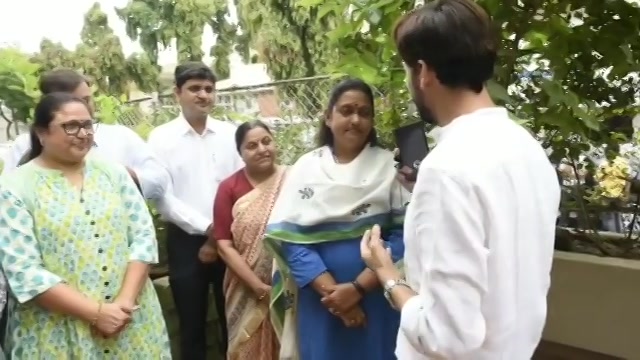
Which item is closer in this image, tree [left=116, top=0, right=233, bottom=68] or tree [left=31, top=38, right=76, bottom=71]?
tree [left=31, top=38, right=76, bottom=71]

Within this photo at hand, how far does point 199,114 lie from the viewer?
9.05ft

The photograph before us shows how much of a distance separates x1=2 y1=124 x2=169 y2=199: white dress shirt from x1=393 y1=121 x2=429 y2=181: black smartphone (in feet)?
3.57

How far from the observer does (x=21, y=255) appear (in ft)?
5.92

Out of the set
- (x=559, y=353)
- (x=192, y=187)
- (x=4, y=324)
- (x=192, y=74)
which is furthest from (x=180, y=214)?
(x=559, y=353)

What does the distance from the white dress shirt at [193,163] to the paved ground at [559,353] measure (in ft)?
4.47

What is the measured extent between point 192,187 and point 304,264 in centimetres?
80

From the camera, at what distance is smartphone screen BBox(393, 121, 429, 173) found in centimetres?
177

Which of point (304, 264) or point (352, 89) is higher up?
point (352, 89)

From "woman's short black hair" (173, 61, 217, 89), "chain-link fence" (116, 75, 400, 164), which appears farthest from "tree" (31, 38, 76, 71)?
"woman's short black hair" (173, 61, 217, 89)

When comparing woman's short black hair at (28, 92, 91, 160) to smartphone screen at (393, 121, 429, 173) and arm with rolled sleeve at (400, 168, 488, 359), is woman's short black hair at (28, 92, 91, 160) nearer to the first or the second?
smartphone screen at (393, 121, 429, 173)

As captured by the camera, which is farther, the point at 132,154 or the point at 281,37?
the point at 281,37

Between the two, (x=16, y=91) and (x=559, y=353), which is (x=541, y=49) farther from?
(x=16, y=91)

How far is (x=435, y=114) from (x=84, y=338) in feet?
3.95

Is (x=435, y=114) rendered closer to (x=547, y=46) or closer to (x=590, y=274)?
(x=547, y=46)
